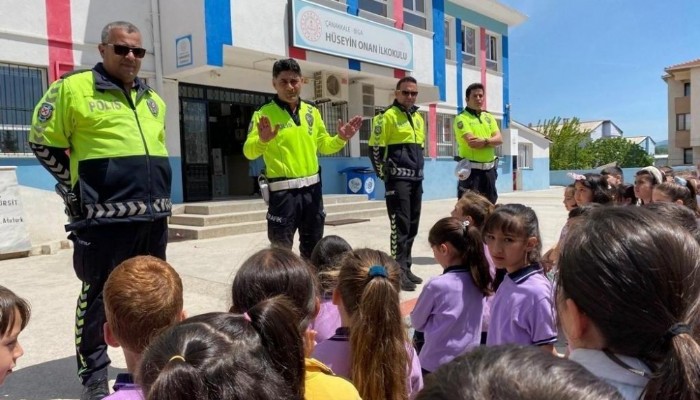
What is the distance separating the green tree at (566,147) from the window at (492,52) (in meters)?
22.8

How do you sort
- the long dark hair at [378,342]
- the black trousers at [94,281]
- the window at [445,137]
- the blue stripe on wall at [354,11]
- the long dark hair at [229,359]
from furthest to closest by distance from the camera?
1. the window at [445,137]
2. the blue stripe on wall at [354,11]
3. the black trousers at [94,281]
4. the long dark hair at [378,342]
5. the long dark hair at [229,359]

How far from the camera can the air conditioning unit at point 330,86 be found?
1137 centimetres

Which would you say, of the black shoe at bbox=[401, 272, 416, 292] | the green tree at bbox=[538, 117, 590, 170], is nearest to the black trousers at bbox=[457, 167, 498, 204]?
the black shoe at bbox=[401, 272, 416, 292]

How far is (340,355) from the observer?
1881 mm

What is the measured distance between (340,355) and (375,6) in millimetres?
11983

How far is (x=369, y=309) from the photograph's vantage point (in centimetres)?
180

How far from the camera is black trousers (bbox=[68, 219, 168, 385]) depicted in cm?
257

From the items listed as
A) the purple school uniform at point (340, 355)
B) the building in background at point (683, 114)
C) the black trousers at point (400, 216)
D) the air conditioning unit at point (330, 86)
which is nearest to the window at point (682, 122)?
the building in background at point (683, 114)

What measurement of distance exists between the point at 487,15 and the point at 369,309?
Result: 1712 cm

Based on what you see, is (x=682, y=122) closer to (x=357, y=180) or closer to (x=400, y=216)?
(x=357, y=180)

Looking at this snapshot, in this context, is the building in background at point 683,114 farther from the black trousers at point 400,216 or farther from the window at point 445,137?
the black trousers at point 400,216

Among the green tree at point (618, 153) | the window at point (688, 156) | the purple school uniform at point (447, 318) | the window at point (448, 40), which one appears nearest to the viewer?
the purple school uniform at point (447, 318)

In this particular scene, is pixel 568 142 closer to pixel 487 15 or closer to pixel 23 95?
pixel 487 15

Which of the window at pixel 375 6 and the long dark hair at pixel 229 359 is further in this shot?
the window at pixel 375 6
